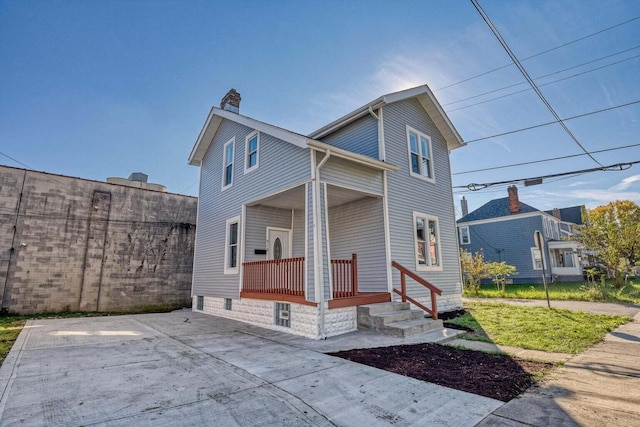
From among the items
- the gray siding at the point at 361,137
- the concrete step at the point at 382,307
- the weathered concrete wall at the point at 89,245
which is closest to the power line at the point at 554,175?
the gray siding at the point at 361,137

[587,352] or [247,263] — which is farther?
[247,263]

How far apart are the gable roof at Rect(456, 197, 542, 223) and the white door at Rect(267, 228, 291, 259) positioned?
19.7 m

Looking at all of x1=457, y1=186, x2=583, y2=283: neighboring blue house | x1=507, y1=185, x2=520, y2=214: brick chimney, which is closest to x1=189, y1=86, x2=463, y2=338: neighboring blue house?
x1=507, y1=185, x2=520, y2=214: brick chimney

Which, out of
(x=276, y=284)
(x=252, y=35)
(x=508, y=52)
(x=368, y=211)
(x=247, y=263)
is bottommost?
(x=276, y=284)

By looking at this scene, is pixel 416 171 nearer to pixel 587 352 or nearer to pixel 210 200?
pixel 587 352

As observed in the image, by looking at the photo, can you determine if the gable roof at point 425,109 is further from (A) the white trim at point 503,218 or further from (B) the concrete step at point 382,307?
(A) the white trim at point 503,218

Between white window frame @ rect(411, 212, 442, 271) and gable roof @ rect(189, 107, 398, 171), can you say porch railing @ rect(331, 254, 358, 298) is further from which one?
white window frame @ rect(411, 212, 442, 271)

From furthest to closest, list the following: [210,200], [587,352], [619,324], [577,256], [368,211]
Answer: [577,256] < [210,200] < [368,211] < [619,324] < [587,352]

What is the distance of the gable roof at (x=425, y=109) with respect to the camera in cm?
899

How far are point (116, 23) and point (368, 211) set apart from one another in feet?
32.1

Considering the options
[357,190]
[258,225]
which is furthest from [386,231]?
[258,225]

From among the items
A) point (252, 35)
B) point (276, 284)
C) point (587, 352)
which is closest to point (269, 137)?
point (252, 35)

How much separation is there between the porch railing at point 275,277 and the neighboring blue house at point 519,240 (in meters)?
20.1

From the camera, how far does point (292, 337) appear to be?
6.73 meters
